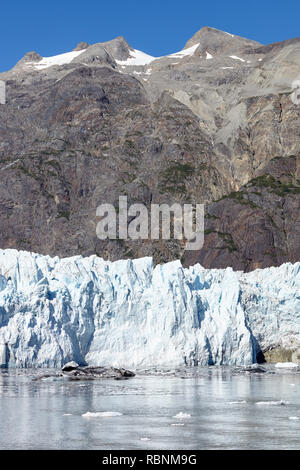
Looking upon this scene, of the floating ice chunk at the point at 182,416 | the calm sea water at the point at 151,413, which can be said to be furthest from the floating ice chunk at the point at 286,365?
the floating ice chunk at the point at 182,416

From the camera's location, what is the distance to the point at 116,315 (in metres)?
76.1

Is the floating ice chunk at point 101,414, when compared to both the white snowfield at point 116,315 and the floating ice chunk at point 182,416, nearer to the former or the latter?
the floating ice chunk at point 182,416

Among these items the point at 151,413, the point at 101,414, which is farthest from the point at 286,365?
the point at 101,414

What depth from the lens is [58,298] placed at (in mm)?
73938

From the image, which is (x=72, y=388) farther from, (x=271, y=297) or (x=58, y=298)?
(x=271, y=297)

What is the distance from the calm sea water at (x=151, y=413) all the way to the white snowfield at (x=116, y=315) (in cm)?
633

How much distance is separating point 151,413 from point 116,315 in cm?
3215

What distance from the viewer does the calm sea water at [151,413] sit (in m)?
35.3

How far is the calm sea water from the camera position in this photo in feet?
116

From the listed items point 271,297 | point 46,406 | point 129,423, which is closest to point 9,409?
point 46,406

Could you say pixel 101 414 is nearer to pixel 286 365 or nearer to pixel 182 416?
pixel 182 416
